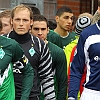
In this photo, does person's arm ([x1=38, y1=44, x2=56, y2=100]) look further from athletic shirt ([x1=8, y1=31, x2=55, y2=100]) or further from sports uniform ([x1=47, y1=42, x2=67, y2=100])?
sports uniform ([x1=47, y1=42, x2=67, y2=100])

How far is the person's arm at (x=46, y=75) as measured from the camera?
18.3ft

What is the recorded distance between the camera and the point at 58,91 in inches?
241

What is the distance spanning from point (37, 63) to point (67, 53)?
1.15m

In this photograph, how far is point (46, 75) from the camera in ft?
18.6

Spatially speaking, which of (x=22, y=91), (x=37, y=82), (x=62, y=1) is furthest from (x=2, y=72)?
(x=62, y=1)

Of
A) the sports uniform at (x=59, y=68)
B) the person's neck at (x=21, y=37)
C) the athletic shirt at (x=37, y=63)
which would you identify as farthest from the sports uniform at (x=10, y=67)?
the sports uniform at (x=59, y=68)

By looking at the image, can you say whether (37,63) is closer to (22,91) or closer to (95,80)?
(22,91)

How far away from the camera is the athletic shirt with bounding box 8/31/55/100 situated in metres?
5.46

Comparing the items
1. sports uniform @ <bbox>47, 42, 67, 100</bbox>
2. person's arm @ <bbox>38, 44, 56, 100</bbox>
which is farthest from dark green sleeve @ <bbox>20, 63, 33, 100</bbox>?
sports uniform @ <bbox>47, 42, 67, 100</bbox>

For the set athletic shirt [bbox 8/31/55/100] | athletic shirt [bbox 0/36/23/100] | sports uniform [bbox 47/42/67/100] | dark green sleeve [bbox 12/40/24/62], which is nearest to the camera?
athletic shirt [bbox 0/36/23/100]

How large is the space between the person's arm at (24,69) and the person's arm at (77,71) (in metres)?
0.44

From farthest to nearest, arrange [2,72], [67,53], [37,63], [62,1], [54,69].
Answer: [62,1]
[67,53]
[54,69]
[37,63]
[2,72]

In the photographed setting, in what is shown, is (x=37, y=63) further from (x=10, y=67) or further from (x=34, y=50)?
(x=10, y=67)

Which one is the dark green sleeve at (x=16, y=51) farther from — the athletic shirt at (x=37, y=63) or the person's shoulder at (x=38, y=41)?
the person's shoulder at (x=38, y=41)
